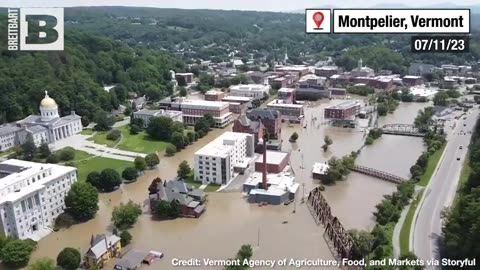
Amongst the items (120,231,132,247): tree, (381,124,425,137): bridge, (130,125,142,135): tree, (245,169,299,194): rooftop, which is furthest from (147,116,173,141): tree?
(381,124,425,137): bridge

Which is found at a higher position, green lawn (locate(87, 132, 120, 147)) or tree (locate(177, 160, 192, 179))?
green lawn (locate(87, 132, 120, 147))

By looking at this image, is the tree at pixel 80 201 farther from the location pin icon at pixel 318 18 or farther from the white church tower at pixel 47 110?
the white church tower at pixel 47 110

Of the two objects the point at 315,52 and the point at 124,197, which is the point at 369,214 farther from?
the point at 315,52

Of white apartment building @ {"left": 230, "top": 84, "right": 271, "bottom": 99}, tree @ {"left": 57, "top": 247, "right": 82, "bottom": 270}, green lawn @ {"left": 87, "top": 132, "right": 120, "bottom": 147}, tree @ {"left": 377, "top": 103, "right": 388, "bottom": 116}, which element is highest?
white apartment building @ {"left": 230, "top": 84, "right": 271, "bottom": 99}

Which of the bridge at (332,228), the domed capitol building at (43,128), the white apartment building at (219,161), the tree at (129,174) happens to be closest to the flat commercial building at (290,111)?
the white apartment building at (219,161)

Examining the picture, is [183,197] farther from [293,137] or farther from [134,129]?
[134,129]

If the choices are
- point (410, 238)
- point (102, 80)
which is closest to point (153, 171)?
point (410, 238)

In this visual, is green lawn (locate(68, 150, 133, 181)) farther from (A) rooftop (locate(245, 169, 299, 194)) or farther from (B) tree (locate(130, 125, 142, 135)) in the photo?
(A) rooftop (locate(245, 169, 299, 194))
